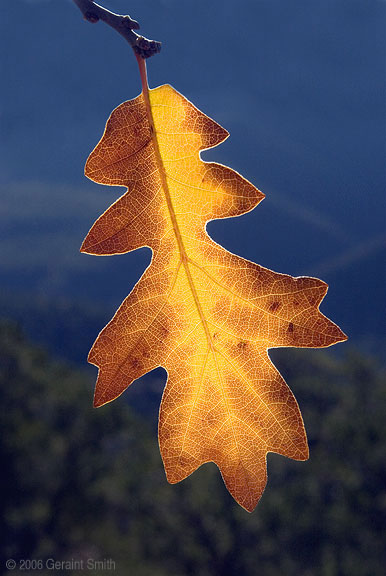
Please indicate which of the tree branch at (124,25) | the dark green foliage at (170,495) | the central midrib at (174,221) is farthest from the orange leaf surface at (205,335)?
the dark green foliage at (170,495)

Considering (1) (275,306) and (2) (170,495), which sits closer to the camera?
(1) (275,306)

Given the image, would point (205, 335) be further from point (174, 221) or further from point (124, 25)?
point (124, 25)

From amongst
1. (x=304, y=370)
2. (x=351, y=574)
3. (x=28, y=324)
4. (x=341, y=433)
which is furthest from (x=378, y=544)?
(x=28, y=324)

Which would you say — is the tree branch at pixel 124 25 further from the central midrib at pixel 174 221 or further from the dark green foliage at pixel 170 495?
the dark green foliage at pixel 170 495

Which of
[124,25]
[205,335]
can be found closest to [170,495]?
[205,335]

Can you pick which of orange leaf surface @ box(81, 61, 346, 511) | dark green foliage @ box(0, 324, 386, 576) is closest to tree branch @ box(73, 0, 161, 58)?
orange leaf surface @ box(81, 61, 346, 511)

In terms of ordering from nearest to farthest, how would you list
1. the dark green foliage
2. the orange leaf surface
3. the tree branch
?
1. the tree branch
2. the orange leaf surface
3. the dark green foliage

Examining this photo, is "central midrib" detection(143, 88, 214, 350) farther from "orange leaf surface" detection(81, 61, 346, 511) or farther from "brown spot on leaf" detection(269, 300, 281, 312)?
"brown spot on leaf" detection(269, 300, 281, 312)
